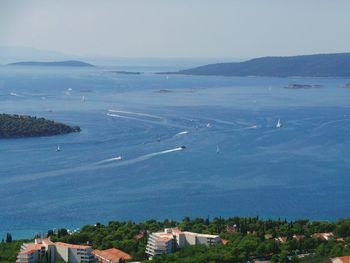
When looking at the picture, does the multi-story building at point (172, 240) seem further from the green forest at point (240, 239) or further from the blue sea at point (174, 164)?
the blue sea at point (174, 164)

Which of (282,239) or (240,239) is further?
(282,239)

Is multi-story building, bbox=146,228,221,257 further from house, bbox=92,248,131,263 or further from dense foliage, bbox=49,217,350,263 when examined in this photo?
house, bbox=92,248,131,263

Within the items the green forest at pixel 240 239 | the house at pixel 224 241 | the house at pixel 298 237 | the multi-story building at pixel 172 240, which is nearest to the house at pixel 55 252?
the green forest at pixel 240 239

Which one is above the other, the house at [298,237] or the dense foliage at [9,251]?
the house at [298,237]

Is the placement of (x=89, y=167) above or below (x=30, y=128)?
below

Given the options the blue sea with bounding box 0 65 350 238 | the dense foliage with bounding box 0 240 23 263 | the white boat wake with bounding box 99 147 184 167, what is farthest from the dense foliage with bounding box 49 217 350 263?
the white boat wake with bounding box 99 147 184 167

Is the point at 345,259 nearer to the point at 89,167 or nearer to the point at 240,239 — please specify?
the point at 240,239

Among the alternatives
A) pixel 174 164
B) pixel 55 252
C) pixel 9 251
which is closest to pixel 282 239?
pixel 55 252
